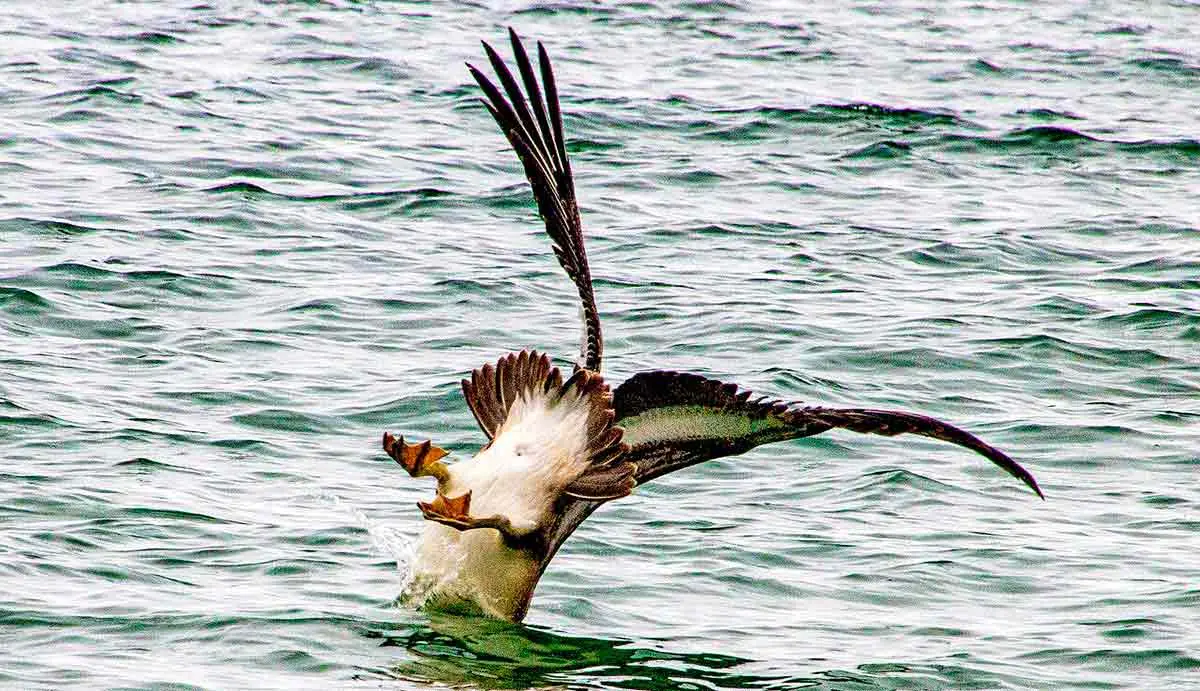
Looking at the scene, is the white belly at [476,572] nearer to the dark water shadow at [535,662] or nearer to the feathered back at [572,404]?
the dark water shadow at [535,662]

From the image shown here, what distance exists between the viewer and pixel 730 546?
28.2 feet

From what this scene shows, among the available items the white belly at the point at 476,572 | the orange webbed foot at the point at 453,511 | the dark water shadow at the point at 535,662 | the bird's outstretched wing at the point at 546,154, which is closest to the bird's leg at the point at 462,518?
the orange webbed foot at the point at 453,511

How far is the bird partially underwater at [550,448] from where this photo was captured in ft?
21.8

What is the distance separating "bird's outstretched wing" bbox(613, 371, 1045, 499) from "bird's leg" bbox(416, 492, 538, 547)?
1.58 feet

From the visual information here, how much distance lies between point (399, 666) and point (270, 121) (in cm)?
1092

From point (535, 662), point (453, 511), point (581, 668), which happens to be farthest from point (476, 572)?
point (453, 511)

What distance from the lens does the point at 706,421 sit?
22.5 ft

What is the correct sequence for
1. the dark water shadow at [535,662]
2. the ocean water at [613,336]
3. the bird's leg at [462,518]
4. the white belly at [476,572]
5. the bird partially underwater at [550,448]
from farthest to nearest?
the ocean water at [613,336] < the white belly at [476,572] < the dark water shadow at [535,662] < the bird partially underwater at [550,448] < the bird's leg at [462,518]

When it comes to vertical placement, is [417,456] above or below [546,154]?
below

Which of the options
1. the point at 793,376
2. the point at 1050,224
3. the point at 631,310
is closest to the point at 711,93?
the point at 1050,224

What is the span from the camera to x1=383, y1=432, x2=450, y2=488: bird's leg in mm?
6512

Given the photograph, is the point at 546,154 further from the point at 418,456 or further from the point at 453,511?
the point at 453,511

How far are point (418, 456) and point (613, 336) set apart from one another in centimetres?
538

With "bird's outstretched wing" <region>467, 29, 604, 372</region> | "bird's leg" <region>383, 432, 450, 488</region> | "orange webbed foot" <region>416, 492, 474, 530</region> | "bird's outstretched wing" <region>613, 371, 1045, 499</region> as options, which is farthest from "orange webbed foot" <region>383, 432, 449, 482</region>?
"bird's outstretched wing" <region>467, 29, 604, 372</region>
